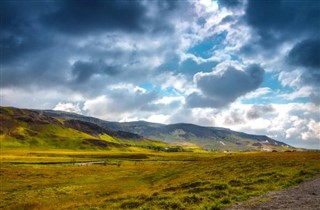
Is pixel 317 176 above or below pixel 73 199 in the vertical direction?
above

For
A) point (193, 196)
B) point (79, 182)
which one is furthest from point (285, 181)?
point (79, 182)

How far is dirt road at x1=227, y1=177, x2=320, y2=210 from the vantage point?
2766 centimetres

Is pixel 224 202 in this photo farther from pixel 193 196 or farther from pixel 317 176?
pixel 317 176

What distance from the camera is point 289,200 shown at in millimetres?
30484

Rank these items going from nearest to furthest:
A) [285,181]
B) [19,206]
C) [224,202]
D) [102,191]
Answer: [224,202] < [285,181] < [19,206] < [102,191]

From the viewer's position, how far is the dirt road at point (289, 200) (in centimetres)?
2766

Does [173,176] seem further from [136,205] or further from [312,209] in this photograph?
[312,209]

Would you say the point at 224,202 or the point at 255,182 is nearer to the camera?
the point at 224,202

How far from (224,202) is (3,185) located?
59118mm

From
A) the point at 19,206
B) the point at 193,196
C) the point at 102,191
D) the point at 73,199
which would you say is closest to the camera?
the point at 193,196

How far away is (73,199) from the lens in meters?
55.8

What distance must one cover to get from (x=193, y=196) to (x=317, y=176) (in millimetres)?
19319

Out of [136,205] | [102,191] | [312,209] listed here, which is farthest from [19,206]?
[312,209]

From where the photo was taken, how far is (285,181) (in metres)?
43.2
